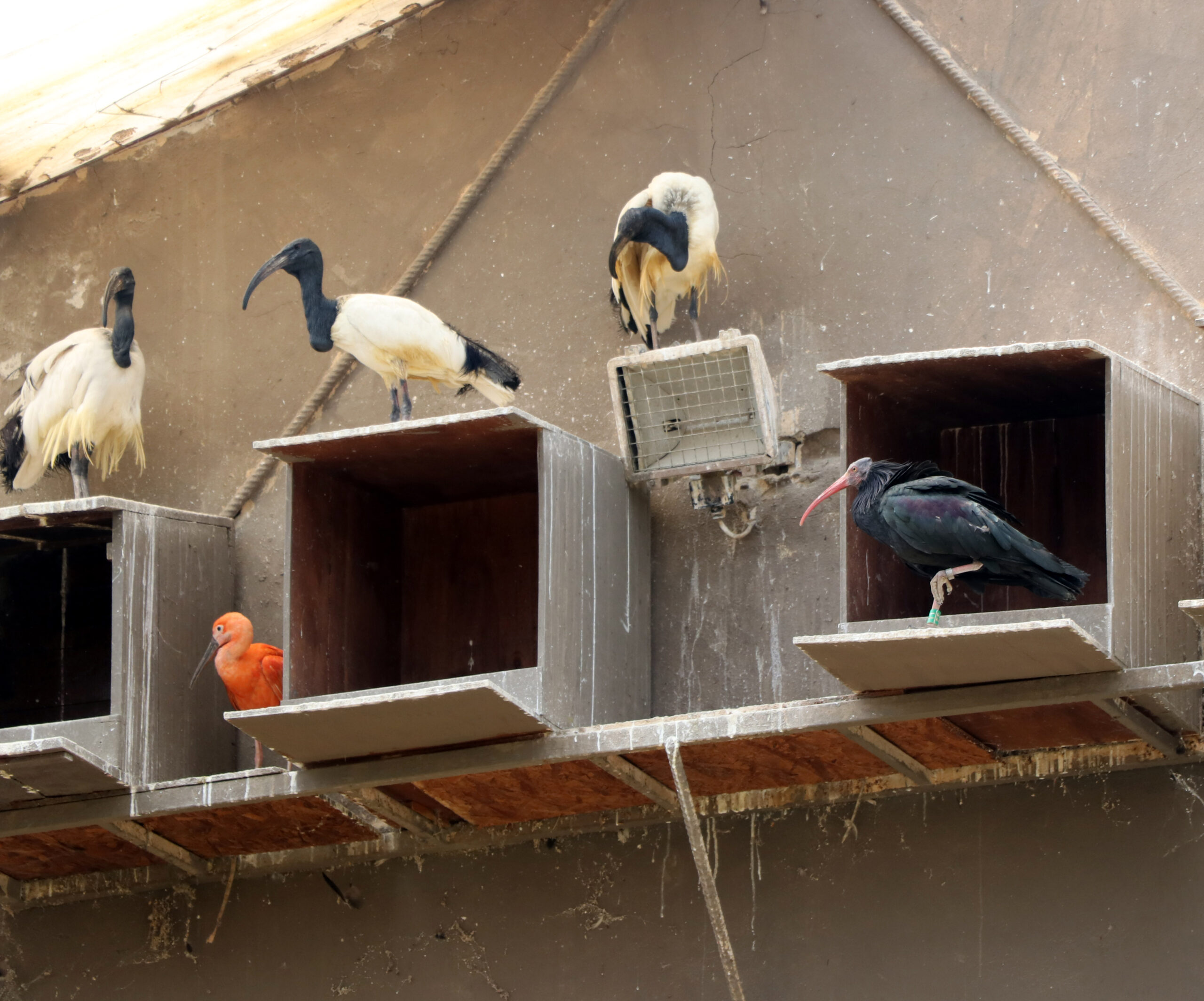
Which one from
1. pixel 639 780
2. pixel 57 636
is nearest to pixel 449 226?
pixel 57 636

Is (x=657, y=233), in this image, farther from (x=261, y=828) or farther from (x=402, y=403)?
(x=261, y=828)

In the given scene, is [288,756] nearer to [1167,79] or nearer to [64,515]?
[64,515]

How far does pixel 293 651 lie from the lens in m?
5.97

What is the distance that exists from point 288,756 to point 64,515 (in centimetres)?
114

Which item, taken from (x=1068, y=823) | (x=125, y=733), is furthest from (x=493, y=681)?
(x=1068, y=823)

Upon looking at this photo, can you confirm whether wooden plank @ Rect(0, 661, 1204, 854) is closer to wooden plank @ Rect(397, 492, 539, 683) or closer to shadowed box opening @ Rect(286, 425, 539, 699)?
shadowed box opening @ Rect(286, 425, 539, 699)

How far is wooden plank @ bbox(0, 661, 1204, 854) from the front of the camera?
5.04 metres

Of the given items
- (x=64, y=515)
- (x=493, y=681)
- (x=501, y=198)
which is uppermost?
(x=501, y=198)

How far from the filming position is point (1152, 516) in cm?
543

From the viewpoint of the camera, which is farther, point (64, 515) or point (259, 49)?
point (259, 49)

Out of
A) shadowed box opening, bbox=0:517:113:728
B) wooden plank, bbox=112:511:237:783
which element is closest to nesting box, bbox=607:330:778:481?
wooden plank, bbox=112:511:237:783

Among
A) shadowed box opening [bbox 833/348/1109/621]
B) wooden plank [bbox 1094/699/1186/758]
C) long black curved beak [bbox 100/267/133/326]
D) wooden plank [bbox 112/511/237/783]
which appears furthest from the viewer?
long black curved beak [bbox 100/267/133/326]

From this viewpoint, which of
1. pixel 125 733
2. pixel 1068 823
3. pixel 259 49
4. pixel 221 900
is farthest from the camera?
pixel 259 49

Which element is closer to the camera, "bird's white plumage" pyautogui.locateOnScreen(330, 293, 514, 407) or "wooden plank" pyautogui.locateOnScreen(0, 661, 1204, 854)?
"wooden plank" pyautogui.locateOnScreen(0, 661, 1204, 854)
